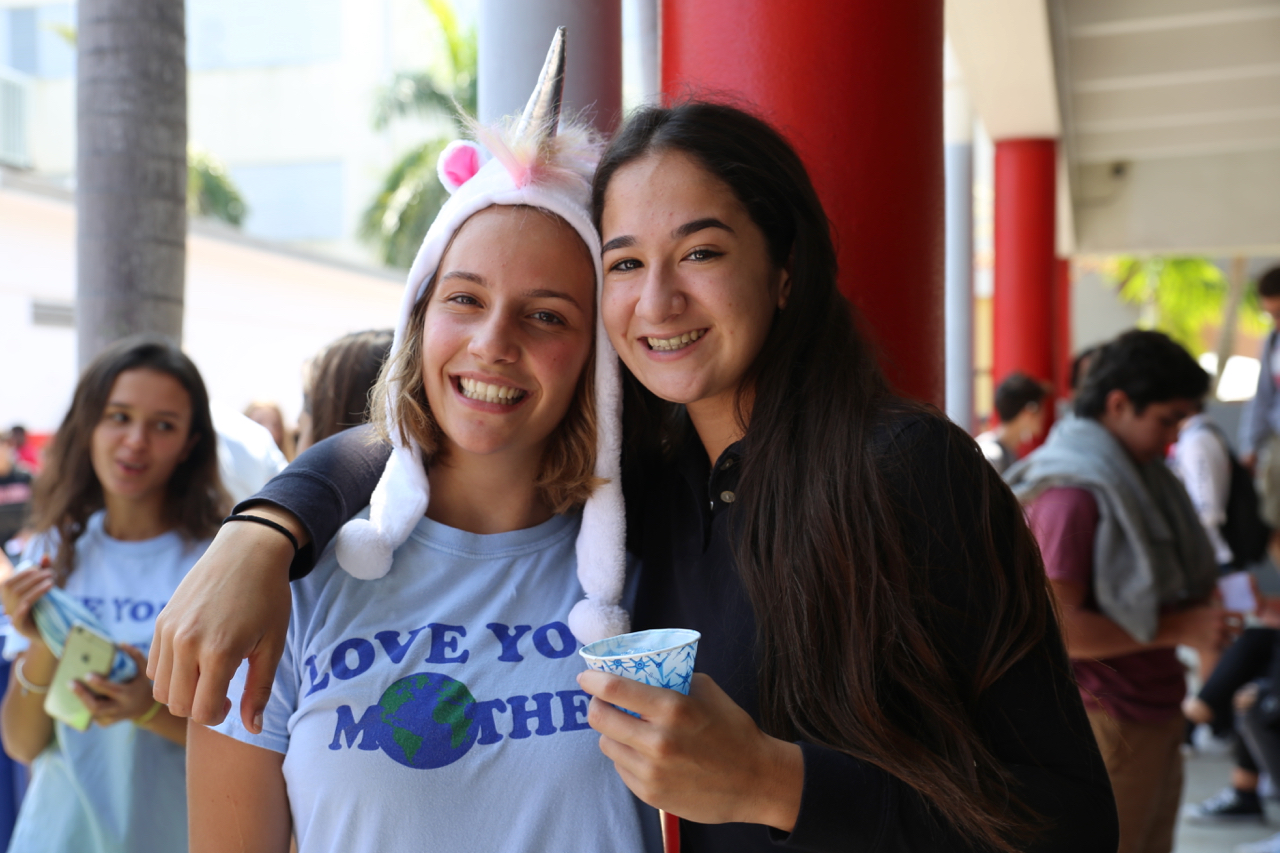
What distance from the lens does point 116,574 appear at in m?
3.02

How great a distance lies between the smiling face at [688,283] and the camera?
174 cm

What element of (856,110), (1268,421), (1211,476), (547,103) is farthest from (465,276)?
(1268,421)

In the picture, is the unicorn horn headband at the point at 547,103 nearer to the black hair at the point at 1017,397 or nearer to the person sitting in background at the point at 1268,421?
the person sitting in background at the point at 1268,421

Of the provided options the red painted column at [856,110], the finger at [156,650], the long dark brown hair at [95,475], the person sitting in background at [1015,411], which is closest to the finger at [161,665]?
the finger at [156,650]

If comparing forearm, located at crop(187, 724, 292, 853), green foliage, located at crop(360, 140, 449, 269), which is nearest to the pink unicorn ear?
forearm, located at crop(187, 724, 292, 853)

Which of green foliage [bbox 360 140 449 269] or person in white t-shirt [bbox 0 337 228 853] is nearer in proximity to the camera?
person in white t-shirt [bbox 0 337 228 853]

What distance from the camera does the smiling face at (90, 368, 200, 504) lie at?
305 centimetres

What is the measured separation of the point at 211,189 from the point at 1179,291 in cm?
2185

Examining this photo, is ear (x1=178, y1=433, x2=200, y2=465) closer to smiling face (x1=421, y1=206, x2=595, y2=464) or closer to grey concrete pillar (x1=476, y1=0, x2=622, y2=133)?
grey concrete pillar (x1=476, y1=0, x2=622, y2=133)

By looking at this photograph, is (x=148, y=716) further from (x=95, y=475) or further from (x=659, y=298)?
(x=659, y=298)

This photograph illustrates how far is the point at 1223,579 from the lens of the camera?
3775mm

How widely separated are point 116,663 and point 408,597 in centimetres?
129

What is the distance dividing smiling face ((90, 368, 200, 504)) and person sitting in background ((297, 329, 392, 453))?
504 millimetres

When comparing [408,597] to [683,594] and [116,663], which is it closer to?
[683,594]
